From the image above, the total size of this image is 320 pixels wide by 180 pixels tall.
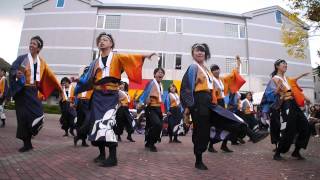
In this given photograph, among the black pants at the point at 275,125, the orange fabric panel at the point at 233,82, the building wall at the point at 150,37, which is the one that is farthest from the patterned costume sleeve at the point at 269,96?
the building wall at the point at 150,37

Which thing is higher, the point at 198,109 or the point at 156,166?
the point at 198,109

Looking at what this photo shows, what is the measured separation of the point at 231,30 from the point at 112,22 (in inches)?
469

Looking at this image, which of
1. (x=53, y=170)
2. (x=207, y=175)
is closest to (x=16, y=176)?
(x=53, y=170)

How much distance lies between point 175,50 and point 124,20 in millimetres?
5732

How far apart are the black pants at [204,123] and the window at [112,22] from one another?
2536 centimetres

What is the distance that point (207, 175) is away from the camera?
4449 millimetres

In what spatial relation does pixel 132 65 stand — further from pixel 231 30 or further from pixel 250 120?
pixel 231 30

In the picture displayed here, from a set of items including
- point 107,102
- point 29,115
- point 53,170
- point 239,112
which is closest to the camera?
point 53,170

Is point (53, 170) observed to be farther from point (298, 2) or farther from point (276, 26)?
point (276, 26)

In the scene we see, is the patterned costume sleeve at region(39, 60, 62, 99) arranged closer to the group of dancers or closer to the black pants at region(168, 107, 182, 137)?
the group of dancers

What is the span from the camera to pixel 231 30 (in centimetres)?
3039

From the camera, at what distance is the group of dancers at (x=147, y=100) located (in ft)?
16.2

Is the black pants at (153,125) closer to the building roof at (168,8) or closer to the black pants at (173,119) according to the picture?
the black pants at (173,119)

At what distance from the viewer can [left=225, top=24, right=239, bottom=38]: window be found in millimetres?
30281
